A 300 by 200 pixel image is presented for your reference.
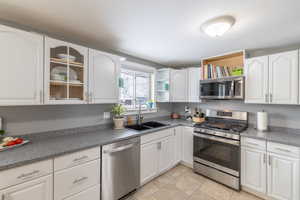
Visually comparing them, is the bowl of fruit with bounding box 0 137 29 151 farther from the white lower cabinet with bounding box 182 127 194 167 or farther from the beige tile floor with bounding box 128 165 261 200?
the white lower cabinet with bounding box 182 127 194 167

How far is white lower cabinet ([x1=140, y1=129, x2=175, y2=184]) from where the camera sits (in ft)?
6.86

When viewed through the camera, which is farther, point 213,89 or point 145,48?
point 213,89

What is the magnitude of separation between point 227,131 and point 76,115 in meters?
2.40

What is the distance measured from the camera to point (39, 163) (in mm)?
1165

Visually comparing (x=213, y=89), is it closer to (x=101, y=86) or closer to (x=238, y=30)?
(x=238, y=30)

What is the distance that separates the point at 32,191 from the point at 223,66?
327cm

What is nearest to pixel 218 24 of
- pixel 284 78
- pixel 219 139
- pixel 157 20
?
pixel 157 20

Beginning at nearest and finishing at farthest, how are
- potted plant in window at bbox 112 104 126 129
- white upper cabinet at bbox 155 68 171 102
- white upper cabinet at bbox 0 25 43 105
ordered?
white upper cabinet at bbox 0 25 43 105 → potted plant in window at bbox 112 104 126 129 → white upper cabinet at bbox 155 68 171 102

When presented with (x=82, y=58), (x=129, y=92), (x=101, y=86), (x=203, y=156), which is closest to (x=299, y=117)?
(x=203, y=156)

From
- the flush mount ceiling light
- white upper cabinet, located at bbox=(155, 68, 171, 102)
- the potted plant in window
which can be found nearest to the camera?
the flush mount ceiling light

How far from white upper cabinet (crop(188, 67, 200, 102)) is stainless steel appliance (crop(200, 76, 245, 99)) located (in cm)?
17

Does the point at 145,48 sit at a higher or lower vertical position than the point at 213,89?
higher

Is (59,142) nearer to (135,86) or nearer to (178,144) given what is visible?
(135,86)

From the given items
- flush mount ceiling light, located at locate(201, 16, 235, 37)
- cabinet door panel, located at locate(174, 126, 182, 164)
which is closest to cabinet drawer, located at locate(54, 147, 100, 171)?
cabinet door panel, located at locate(174, 126, 182, 164)
